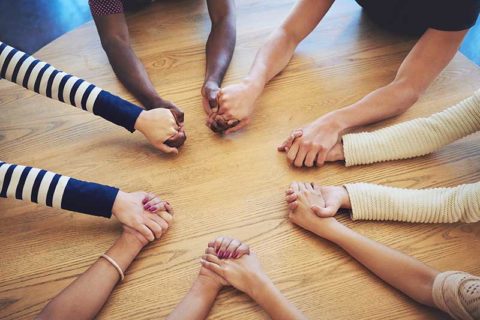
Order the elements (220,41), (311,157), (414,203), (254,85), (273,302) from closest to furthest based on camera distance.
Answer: (273,302)
(414,203)
(311,157)
(254,85)
(220,41)

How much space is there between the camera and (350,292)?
78 cm

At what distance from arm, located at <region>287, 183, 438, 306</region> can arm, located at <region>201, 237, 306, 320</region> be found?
0.49 feet

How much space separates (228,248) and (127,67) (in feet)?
2.10

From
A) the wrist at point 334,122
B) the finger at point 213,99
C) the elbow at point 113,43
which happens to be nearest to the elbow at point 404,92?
the wrist at point 334,122

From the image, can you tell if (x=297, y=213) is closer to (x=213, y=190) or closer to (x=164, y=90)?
(x=213, y=190)

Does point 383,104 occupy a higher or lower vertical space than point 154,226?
higher

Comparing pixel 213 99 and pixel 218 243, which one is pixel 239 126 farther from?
pixel 218 243

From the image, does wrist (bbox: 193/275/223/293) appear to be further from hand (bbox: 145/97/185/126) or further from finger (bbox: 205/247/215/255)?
hand (bbox: 145/97/185/126)

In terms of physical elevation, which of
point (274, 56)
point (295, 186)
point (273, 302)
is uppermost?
point (274, 56)

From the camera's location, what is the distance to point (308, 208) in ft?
2.80

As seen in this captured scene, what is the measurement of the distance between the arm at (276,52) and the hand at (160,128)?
0.13 metres

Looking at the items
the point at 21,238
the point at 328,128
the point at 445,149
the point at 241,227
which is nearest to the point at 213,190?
the point at 241,227

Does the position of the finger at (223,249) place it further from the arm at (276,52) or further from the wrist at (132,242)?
the arm at (276,52)

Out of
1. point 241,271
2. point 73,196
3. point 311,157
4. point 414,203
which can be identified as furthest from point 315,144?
point 73,196
